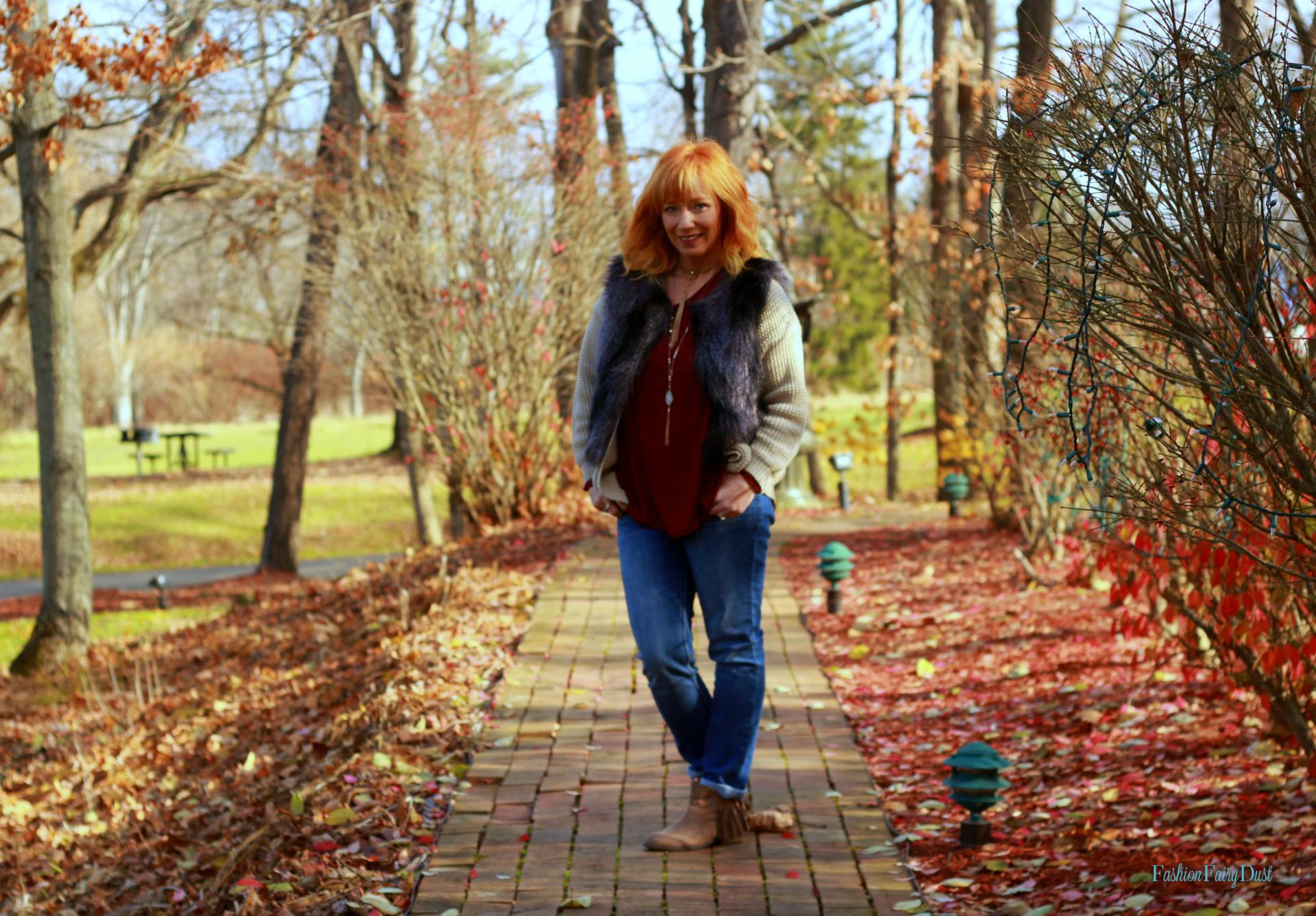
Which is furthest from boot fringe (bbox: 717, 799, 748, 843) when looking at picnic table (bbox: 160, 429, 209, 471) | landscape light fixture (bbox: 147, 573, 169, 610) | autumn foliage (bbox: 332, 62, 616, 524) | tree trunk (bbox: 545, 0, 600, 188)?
picnic table (bbox: 160, 429, 209, 471)

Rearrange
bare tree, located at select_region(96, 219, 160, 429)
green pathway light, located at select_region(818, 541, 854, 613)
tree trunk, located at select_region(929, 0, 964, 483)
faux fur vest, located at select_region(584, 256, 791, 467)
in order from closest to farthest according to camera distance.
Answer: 1. faux fur vest, located at select_region(584, 256, 791, 467)
2. green pathway light, located at select_region(818, 541, 854, 613)
3. tree trunk, located at select_region(929, 0, 964, 483)
4. bare tree, located at select_region(96, 219, 160, 429)

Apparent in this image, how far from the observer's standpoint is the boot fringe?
4004 millimetres

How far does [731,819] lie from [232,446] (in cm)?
3944

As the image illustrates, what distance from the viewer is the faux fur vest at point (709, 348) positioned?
3.77 metres

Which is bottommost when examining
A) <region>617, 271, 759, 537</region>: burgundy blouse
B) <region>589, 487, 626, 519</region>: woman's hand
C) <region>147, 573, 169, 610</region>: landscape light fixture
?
<region>147, 573, 169, 610</region>: landscape light fixture

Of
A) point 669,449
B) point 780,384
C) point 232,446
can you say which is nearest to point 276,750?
point 669,449

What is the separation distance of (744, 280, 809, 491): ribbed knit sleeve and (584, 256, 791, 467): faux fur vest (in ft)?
0.09

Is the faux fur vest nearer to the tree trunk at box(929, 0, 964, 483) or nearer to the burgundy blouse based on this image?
the burgundy blouse

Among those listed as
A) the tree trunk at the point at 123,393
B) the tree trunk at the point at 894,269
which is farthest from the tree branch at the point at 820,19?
the tree trunk at the point at 123,393

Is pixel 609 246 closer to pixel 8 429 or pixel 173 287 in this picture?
pixel 8 429

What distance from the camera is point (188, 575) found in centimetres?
1978

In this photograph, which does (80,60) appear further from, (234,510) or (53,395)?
(234,510)

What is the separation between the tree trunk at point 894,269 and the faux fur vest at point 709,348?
34.0ft

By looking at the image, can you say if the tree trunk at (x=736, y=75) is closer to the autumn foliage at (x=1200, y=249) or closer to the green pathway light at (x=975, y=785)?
the green pathway light at (x=975, y=785)
